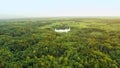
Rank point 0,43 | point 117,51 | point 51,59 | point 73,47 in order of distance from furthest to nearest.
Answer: point 0,43 < point 73,47 < point 117,51 < point 51,59

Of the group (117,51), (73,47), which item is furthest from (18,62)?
(117,51)

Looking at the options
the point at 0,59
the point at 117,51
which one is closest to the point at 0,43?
the point at 0,59

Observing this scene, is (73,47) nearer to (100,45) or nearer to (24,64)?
(100,45)

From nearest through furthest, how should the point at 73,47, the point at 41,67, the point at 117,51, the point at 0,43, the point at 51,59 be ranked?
the point at 41,67, the point at 51,59, the point at 117,51, the point at 73,47, the point at 0,43

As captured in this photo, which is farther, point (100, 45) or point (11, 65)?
point (100, 45)

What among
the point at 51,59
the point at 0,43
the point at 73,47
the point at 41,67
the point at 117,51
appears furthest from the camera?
the point at 0,43

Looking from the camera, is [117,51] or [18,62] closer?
[18,62]

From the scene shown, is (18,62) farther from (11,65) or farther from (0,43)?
(0,43)

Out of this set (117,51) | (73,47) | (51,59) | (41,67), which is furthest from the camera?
(73,47)
